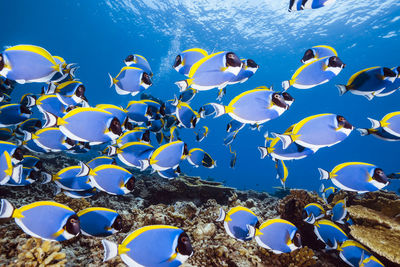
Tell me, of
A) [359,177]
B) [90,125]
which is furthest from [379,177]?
[90,125]

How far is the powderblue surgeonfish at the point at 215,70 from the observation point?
2182mm

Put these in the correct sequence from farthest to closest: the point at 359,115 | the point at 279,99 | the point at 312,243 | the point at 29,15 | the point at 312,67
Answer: the point at 359,115, the point at 29,15, the point at 312,243, the point at 312,67, the point at 279,99

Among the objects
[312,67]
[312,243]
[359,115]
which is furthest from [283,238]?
[359,115]

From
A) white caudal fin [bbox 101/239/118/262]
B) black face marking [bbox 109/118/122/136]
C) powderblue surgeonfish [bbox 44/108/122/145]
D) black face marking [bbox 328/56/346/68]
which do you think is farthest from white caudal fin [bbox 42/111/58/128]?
black face marking [bbox 328/56/346/68]

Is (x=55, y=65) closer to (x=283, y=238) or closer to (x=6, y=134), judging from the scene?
(x=6, y=134)

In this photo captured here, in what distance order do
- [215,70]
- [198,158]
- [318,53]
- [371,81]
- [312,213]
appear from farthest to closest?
[198,158], [312,213], [318,53], [371,81], [215,70]

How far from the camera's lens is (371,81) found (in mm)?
2736

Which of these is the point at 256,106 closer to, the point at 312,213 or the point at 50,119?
the point at 50,119

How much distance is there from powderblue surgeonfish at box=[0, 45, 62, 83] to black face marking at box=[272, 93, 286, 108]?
8.98 ft

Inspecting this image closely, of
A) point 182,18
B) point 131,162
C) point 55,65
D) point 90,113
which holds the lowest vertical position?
point 131,162

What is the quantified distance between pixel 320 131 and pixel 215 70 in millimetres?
1345

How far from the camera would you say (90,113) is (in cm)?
220

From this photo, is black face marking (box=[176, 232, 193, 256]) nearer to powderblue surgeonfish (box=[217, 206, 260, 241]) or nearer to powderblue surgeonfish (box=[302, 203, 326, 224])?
powderblue surgeonfish (box=[217, 206, 260, 241])

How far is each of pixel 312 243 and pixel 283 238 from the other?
244cm
